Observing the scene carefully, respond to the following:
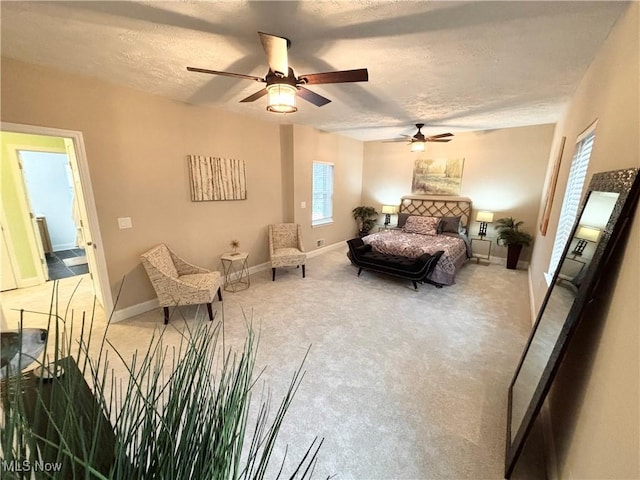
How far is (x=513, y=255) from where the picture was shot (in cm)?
483

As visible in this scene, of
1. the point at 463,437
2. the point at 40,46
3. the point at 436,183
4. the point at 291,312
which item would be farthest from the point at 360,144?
the point at 463,437

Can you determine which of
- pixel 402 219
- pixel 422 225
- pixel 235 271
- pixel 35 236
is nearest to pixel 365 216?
pixel 402 219

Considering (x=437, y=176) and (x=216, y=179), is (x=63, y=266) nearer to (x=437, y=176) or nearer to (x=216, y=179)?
(x=216, y=179)

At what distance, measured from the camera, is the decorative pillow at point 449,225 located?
17.1ft

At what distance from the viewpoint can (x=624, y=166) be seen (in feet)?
4.42

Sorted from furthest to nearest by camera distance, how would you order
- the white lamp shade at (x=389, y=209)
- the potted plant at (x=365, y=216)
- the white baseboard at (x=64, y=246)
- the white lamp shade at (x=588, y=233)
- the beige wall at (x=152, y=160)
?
the potted plant at (x=365, y=216) → the white lamp shade at (x=389, y=209) → the white baseboard at (x=64, y=246) → the beige wall at (x=152, y=160) → the white lamp shade at (x=588, y=233)

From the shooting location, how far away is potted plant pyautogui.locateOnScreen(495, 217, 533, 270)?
15.3ft

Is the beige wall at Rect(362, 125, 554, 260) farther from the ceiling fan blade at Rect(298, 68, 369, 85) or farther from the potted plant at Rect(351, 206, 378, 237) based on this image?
the ceiling fan blade at Rect(298, 68, 369, 85)

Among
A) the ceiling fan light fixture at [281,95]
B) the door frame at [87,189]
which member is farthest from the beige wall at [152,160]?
the ceiling fan light fixture at [281,95]

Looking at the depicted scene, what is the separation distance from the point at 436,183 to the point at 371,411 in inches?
199

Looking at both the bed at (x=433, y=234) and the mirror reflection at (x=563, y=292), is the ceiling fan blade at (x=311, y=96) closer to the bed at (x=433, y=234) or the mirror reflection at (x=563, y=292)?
the mirror reflection at (x=563, y=292)

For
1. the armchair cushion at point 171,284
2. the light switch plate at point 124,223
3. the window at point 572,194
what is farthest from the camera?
the light switch plate at point 124,223

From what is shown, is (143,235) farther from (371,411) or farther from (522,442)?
(522,442)

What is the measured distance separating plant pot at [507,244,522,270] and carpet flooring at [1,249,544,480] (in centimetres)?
57
